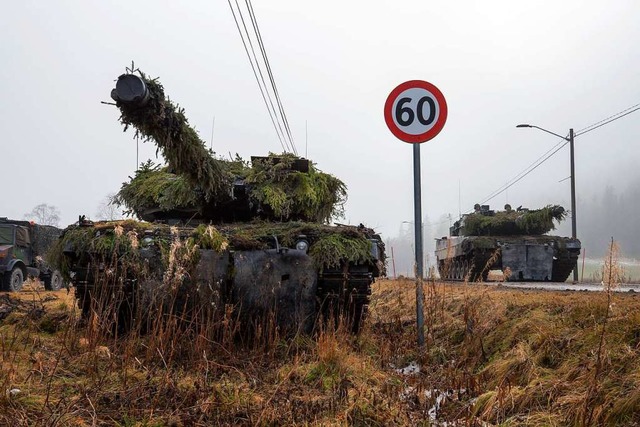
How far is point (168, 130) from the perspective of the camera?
5.47 m

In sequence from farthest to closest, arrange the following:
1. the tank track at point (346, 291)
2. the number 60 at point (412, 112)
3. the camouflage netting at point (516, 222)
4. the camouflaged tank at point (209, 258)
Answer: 1. the camouflage netting at point (516, 222)
2. the number 60 at point (412, 112)
3. the tank track at point (346, 291)
4. the camouflaged tank at point (209, 258)

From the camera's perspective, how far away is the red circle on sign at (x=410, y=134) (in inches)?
212

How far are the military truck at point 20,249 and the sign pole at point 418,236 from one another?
13918 mm

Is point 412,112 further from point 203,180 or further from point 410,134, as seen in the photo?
point 203,180

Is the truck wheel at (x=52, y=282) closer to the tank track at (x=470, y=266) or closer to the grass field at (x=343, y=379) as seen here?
the tank track at (x=470, y=266)

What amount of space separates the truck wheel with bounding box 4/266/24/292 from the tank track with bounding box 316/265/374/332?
49.1 ft

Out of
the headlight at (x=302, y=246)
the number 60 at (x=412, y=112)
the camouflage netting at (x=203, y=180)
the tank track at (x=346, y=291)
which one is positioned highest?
the number 60 at (x=412, y=112)

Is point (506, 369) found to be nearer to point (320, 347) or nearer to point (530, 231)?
point (320, 347)

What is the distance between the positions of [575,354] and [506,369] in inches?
18.5

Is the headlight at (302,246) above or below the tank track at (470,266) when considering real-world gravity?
above

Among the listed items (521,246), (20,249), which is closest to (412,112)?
(521,246)

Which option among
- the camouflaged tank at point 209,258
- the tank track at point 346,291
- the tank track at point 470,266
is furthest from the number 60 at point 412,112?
the tank track at point 470,266

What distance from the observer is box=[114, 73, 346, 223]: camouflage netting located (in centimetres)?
539

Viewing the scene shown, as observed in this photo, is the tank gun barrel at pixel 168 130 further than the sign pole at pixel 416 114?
No
